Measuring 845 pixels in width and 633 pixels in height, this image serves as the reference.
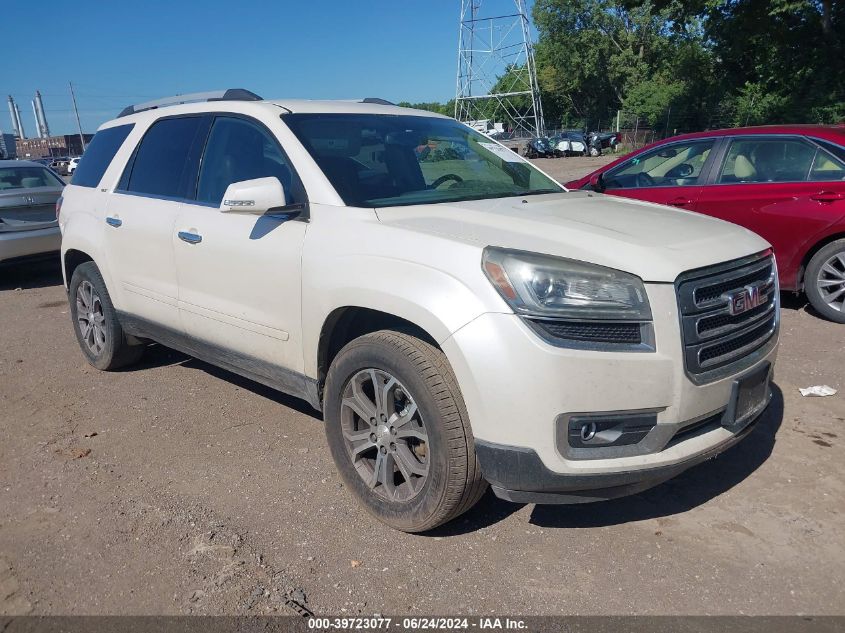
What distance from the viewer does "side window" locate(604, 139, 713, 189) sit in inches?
269

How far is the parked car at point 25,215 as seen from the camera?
29.3 ft

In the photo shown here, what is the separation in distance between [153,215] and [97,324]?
4.71 feet

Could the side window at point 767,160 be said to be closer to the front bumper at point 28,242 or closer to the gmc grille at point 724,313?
the gmc grille at point 724,313

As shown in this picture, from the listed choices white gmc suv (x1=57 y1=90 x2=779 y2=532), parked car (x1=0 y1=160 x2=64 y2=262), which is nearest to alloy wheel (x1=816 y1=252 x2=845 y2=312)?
white gmc suv (x1=57 y1=90 x2=779 y2=532)

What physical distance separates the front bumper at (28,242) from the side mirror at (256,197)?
261 inches

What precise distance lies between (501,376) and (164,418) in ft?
9.38

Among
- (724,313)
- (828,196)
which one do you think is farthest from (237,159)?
(828,196)

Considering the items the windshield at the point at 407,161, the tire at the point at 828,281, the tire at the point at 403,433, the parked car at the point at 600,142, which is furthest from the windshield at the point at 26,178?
the parked car at the point at 600,142

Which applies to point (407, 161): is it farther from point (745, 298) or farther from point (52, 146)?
point (52, 146)

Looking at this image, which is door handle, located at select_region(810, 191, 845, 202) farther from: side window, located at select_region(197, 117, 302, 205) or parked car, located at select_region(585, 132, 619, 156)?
parked car, located at select_region(585, 132, 619, 156)

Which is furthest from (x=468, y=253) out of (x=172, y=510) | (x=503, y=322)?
(x=172, y=510)

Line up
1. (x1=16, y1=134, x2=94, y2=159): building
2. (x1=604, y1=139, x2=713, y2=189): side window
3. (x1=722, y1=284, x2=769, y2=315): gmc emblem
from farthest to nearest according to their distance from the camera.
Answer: (x1=16, y1=134, x2=94, y2=159): building → (x1=604, y1=139, x2=713, y2=189): side window → (x1=722, y1=284, x2=769, y2=315): gmc emblem

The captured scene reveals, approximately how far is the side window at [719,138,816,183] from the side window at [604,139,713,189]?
26 centimetres

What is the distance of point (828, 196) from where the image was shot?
237 inches
